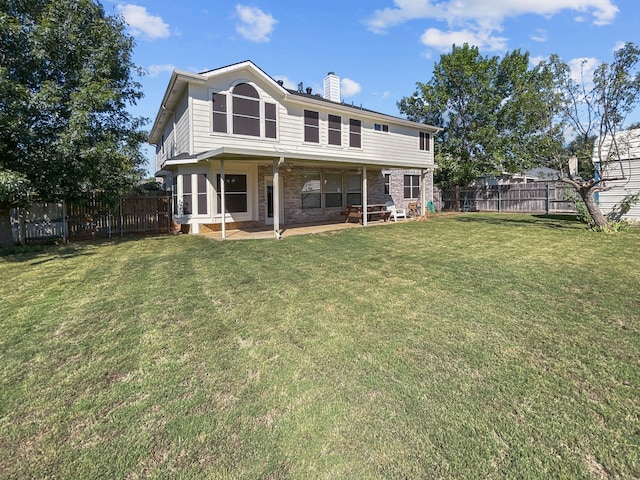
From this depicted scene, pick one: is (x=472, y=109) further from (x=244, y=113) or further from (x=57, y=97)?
(x=57, y=97)

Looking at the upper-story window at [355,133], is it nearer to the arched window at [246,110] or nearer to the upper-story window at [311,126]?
the upper-story window at [311,126]

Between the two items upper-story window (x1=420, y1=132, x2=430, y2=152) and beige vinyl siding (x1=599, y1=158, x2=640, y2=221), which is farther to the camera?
upper-story window (x1=420, y1=132, x2=430, y2=152)

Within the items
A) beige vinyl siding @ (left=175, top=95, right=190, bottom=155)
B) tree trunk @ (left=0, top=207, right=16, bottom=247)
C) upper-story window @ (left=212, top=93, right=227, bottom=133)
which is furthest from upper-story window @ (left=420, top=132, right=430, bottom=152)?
tree trunk @ (left=0, top=207, right=16, bottom=247)

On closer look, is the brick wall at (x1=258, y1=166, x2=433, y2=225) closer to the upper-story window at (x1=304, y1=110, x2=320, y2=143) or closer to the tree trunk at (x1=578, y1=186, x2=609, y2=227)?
the upper-story window at (x1=304, y1=110, x2=320, y2=143)

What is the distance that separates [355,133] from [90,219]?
37.0ft

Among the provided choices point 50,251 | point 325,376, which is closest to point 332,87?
point 50,251

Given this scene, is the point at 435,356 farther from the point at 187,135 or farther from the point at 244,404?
the point at 187,135

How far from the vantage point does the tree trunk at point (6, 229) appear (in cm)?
993

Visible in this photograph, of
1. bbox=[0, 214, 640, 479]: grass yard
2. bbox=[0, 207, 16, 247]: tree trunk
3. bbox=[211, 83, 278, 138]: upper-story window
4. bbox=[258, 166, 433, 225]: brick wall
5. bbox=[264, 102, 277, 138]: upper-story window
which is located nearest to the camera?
bbox=[0, 214, 640, 479]: grass yard

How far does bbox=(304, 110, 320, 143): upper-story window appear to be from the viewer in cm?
1465

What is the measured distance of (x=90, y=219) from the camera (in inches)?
459

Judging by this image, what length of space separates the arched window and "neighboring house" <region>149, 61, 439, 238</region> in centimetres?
3

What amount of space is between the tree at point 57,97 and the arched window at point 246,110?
3.81 meters

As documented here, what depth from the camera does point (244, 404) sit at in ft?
8.38
